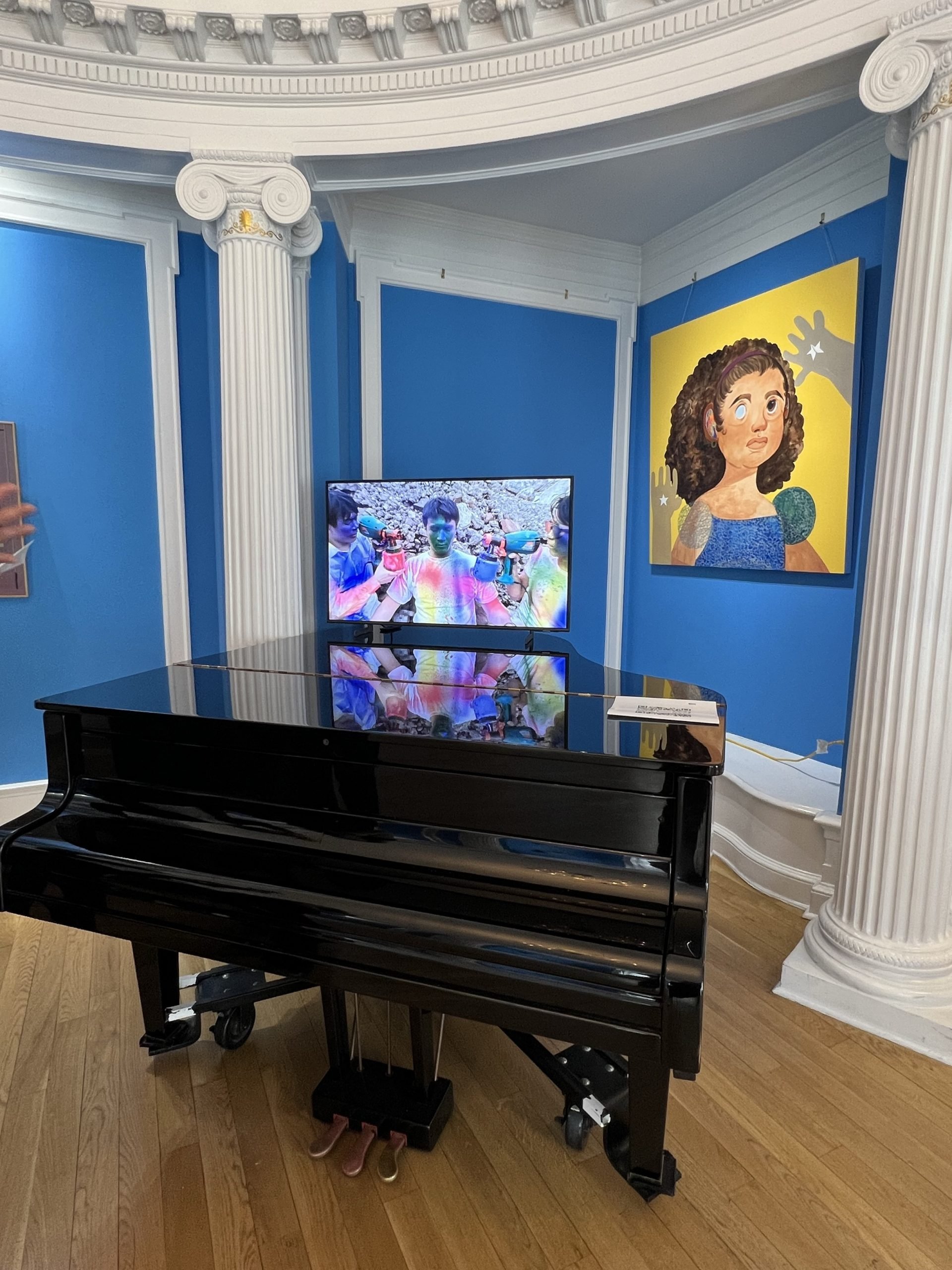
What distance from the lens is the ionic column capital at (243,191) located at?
262cm

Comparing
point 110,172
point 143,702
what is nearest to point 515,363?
point 110,172

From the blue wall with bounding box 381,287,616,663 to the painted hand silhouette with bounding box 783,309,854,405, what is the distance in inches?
46.9

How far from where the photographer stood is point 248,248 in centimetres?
269

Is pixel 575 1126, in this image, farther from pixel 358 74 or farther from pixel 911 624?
pixel 358 74

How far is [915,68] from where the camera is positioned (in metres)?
1.85

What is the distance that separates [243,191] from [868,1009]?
3.50 m

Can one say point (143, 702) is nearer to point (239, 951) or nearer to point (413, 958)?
point (239, 951)

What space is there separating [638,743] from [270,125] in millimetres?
2721

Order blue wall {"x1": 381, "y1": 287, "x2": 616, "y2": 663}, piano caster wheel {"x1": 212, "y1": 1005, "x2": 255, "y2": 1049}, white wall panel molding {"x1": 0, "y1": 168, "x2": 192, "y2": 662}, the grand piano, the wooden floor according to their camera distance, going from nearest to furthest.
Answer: the grand piano, the wooden floor, piano caster wheel {"x1": 212, "y1": 1005, "x2": 255, "y2": 1049}, white wall panel molding {"x1": 0, "y1": 168, "x2": 192, "y2": 662}, blue wall {"x1": 381, "y1": 287, "x2": 616, "y2": 663}

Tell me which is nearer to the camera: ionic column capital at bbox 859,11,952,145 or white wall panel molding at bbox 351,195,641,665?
ionic column capital at bbox 859,11,952,145

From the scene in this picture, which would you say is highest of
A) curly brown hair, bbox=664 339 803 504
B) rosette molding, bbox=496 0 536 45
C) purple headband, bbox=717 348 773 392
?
rosette molding, bbox=496 0 536 45

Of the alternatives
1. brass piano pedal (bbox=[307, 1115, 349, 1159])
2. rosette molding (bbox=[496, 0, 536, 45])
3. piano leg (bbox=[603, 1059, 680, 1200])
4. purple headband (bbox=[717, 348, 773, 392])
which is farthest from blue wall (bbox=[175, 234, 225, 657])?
piano leg (bbox=[603, 1059, 680, 1200])

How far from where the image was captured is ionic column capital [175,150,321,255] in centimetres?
262

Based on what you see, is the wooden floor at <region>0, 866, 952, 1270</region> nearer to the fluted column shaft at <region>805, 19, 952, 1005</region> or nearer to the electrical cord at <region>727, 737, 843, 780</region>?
the fluted column shaft at <region>805, 19, 952, 1005</region>
